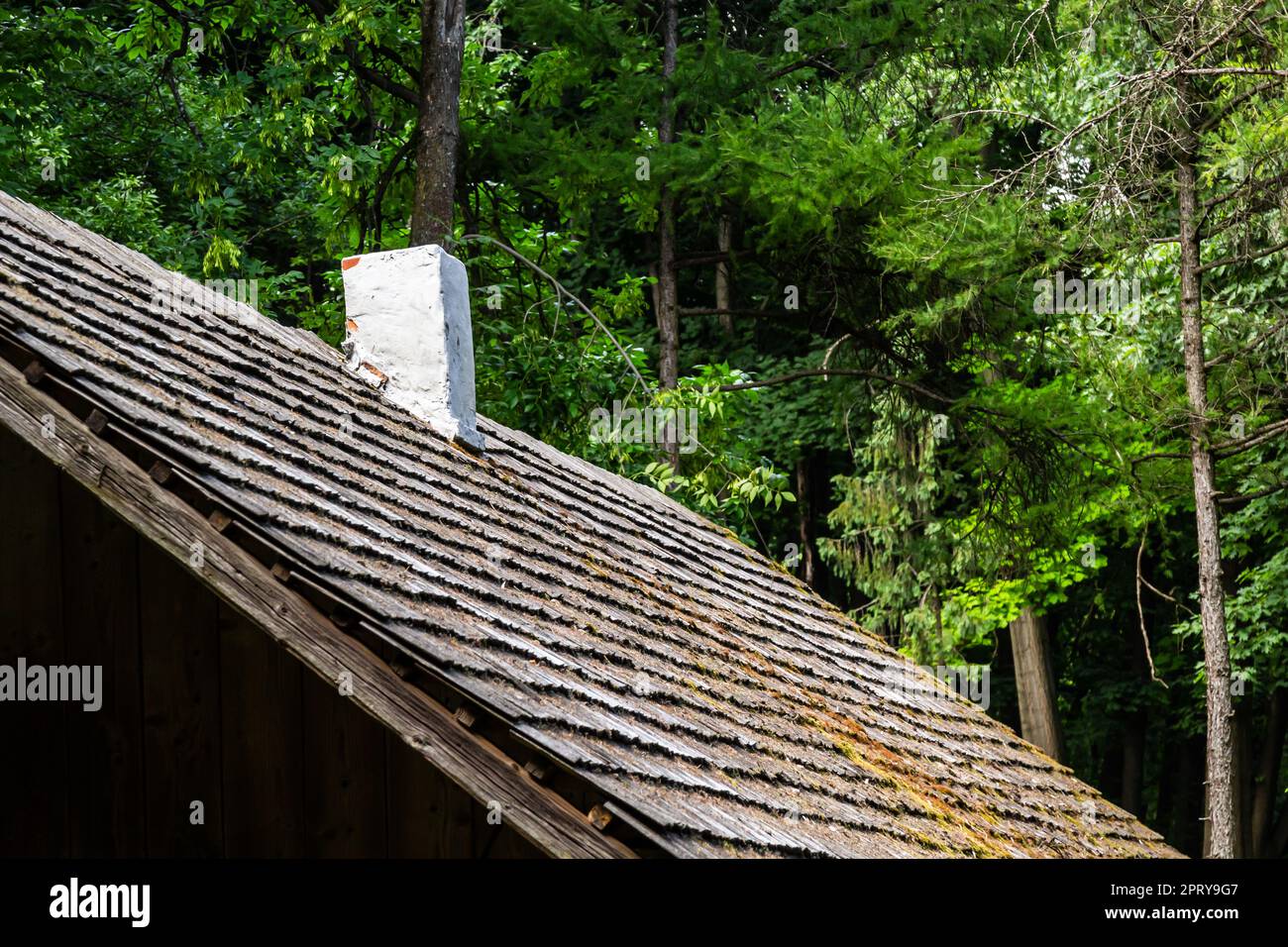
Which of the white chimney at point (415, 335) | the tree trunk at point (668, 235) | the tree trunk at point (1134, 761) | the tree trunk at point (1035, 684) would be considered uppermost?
the tree trunk at point (668, 235)

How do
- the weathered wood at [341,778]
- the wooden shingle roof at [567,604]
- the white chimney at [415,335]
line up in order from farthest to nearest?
the white chimney at [415,335], the weathered wood at [341,778], the wooden shingle roof at [567,604]

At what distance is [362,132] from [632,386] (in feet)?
34.4

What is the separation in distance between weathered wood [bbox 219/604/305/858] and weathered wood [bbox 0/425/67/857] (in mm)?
562

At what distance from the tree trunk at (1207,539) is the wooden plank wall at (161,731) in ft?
48.3

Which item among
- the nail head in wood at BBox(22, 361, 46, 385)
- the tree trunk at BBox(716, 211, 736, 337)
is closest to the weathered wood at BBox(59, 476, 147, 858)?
the nail head in wood at BBox(22, 361, 46, 385)

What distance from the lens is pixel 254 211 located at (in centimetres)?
2723

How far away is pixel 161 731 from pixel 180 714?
0.08 meters

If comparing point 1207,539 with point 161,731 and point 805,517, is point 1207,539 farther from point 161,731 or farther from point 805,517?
point 161,731

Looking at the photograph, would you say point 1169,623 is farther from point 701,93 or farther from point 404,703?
point 404,703

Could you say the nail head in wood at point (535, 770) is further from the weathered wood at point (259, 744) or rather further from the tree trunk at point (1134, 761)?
the tree trunk at point (1134, 761)

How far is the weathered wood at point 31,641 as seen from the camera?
210 inches

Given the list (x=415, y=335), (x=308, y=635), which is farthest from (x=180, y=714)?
(x=415, y=335)

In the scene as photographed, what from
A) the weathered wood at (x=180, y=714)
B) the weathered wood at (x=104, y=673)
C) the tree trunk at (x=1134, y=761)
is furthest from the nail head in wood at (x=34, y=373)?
the tree trunk at (x=1134, y=761)
